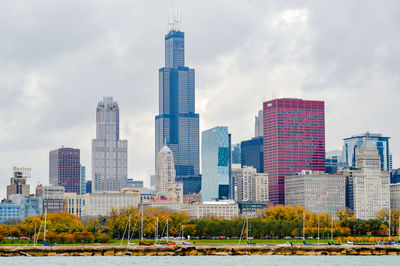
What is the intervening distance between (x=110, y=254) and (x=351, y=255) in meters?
40.4
